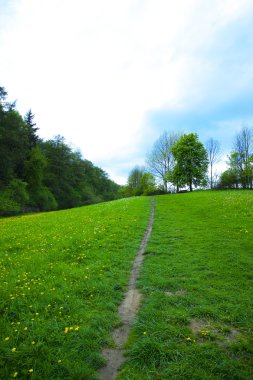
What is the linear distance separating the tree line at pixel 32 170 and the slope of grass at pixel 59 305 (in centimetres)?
3083

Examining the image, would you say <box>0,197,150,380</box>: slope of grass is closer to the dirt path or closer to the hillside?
the hillside

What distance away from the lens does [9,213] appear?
38688 mm

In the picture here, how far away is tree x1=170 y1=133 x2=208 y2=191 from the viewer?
52.1m

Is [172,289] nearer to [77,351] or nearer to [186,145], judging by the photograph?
[77,351]

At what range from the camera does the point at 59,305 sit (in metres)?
5.49

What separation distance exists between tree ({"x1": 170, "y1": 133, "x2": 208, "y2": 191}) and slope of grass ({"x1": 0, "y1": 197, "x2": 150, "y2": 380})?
4480 centimetres

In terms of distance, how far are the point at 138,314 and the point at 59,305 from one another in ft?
6.95

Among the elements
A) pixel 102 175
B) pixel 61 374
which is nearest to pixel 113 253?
pixel 61 374

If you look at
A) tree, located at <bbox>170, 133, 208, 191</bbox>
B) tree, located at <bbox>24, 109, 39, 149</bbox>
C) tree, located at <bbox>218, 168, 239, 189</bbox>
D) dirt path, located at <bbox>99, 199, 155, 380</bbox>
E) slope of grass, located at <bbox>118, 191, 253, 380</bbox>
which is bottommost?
dirt path, located at <bbox>99, 199, 155, 380</bbox>

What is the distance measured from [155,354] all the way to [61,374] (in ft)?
Result: 5.69

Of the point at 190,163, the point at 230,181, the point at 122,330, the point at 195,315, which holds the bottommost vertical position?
the point at 122,330

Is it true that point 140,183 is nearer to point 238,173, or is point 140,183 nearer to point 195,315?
point 238,173

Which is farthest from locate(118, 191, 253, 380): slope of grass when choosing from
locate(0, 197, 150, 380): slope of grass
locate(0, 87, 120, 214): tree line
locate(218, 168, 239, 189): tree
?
locate(218, 168, 239, 189): tree

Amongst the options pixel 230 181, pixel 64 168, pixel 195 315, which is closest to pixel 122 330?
pixel 195 315
